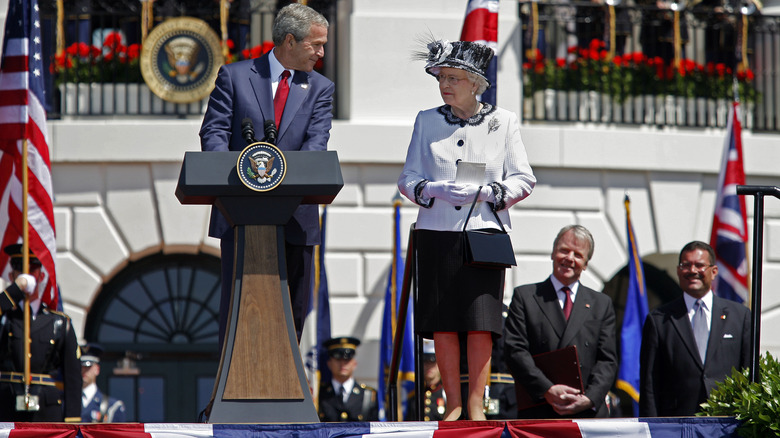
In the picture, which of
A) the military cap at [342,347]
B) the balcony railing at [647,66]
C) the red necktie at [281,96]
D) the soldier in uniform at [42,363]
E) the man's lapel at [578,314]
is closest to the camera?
the red necktie at [281,96]

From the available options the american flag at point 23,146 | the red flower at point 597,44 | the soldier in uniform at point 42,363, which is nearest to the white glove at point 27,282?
the soldier in uniform at point 42,363

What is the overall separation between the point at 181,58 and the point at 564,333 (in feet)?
21.2

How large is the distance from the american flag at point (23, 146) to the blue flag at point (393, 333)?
2.99 m

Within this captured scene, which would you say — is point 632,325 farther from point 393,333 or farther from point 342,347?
point 342,347

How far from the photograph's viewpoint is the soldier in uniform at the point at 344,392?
10070 millimetres

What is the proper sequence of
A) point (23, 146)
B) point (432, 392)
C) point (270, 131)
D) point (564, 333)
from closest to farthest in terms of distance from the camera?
point (270, 131) → point (564, 333) → point (23, 146) → point (432, 392)

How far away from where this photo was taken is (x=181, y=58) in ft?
38.0

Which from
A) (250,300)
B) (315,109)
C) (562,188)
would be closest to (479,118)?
(315,109)

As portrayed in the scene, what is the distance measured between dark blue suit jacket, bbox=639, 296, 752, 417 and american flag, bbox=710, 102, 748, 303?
318 cm

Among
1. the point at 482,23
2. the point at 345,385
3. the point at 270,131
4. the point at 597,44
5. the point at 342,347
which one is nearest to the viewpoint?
the point at 270,131

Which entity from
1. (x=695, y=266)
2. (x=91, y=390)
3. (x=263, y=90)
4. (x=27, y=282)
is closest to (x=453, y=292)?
(x=263, y=90)

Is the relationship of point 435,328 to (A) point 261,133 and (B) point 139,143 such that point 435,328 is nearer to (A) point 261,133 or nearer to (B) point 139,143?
(A) point 261,133

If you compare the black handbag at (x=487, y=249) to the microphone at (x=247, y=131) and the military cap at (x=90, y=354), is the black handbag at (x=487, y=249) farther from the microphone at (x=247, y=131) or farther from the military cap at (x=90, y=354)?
the military cap at (x=90, y=354)

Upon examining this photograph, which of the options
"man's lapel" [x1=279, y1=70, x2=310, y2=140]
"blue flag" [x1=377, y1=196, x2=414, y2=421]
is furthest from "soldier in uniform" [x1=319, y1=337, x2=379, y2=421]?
"man's lapel" [x1=279, y1=70, x2=310, y2=140]
